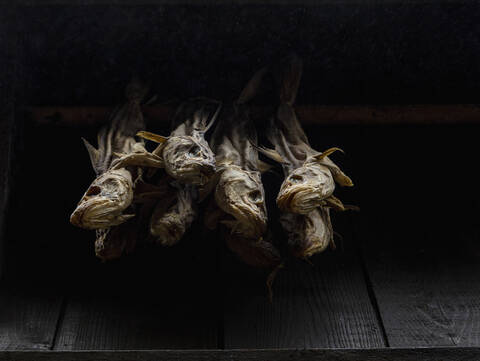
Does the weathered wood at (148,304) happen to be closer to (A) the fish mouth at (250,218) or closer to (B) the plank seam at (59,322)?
(B) the plank seam at (59,322)

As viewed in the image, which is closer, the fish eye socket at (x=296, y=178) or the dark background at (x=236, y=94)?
the fish eye socket at (x=296, y=178)

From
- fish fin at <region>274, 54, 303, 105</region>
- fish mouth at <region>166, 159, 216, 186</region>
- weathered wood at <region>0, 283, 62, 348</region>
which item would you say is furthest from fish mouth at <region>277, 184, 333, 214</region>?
weathered wood at <region>0, 283, 62, 348</region>

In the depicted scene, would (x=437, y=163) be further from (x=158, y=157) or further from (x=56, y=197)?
(x=56, y=197)

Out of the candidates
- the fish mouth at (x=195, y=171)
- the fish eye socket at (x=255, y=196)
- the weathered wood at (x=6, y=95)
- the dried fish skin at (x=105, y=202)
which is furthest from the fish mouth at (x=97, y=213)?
the weathered wood at (x=6, y=95)

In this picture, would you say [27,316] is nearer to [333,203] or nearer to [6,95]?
[6,95]

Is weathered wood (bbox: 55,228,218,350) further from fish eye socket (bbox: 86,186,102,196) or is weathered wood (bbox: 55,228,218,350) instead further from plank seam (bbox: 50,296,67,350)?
fish eye socket (bbox: 86,186,102,196)

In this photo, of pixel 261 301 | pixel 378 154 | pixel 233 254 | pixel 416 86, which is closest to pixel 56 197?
pixel 233 254
